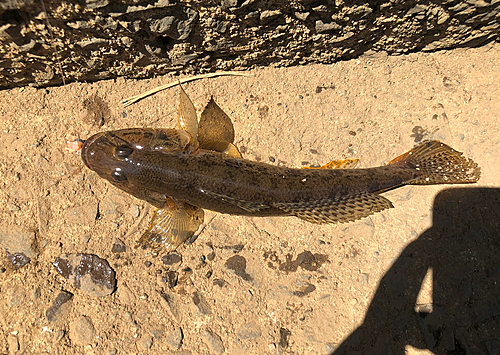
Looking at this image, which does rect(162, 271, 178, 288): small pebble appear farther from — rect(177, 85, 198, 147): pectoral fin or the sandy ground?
rect(177, 85, 198, 147): pectoral fin

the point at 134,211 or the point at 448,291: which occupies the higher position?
the point at 134,211

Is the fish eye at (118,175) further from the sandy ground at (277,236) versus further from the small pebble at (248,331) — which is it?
the small pebble at (248,331)

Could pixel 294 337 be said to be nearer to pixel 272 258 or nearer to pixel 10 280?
pixel 272 258

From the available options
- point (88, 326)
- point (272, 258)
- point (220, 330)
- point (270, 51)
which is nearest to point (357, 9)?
point (270, 51)

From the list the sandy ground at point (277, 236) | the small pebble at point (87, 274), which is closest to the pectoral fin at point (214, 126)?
the sandy ground at point (277, 236)

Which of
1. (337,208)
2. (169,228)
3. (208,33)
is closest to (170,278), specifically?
(169,228)

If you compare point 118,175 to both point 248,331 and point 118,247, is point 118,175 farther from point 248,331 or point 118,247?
point 248,331

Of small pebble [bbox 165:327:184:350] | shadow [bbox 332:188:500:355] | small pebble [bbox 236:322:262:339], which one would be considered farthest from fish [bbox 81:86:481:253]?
small pebble [bbox 236:322:262:339]
